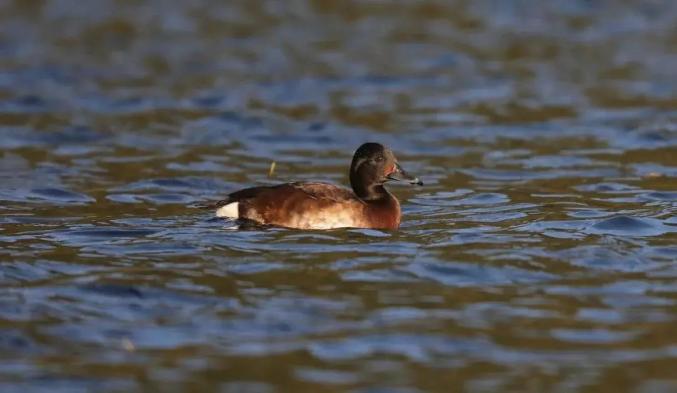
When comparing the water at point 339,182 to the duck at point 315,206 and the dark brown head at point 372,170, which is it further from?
the dark brown head at point 372,170

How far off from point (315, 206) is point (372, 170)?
2.44ft

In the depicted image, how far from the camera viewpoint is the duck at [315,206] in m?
10.5

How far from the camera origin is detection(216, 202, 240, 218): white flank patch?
10688 millimetres

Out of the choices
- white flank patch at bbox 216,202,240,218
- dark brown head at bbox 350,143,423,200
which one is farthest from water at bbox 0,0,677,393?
dark brown head at bbox 350,143,423,200

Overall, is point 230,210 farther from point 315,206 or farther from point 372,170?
point 372,170

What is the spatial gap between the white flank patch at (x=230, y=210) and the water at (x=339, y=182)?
17 cm

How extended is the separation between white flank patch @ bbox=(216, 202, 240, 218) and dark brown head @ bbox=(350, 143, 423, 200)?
1.00 metres

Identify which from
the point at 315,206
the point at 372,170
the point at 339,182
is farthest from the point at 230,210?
the point at 339,182

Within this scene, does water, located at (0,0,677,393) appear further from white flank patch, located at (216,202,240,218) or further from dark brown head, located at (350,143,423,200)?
dark brown head, located at (350,143,423,200)

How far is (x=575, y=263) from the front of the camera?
30.6 feet

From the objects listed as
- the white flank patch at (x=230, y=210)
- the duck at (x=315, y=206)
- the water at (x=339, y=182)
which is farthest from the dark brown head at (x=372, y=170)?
the white flank patch at (x=230, y=210)

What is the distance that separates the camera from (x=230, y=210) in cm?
1073

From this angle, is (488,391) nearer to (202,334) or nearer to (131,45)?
Result: (202,334)

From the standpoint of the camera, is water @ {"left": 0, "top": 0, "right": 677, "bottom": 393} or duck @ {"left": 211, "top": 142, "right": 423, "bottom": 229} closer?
water @ {"left": 0, "top": 0, "right": 677, "bottom": 393}
